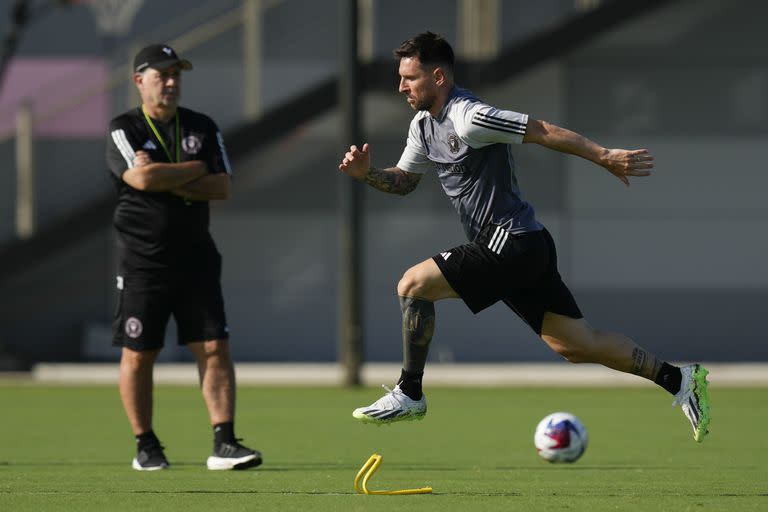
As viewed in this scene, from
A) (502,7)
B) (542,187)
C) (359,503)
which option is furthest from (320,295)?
(359,503)

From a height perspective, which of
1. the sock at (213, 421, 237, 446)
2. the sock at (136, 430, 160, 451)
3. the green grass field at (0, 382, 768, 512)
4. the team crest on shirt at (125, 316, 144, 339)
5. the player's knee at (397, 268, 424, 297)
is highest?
the player's knee at (397, 268, 424, 297)

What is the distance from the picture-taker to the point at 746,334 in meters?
23.5

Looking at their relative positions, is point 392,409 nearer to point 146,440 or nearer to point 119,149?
point 146,440

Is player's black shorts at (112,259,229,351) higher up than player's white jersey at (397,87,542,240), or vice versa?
player's white jersey at (397,87,542,240)

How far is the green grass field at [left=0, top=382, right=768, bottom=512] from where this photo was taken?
7.42m

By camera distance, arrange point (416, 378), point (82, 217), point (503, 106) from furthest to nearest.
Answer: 1. point (503, 106)
2. point (82, 217)
3. point (416, 378)

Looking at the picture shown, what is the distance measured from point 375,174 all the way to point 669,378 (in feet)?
6.31

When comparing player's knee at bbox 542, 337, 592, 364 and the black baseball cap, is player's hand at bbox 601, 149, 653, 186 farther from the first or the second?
the black baseball cap

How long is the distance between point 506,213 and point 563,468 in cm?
189

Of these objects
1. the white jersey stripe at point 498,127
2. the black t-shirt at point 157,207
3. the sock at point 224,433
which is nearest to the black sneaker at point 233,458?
the sock at point 224,433

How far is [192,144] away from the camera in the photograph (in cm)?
927

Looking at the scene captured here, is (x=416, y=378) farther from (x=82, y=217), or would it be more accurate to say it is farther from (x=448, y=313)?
(x=448, y=313)

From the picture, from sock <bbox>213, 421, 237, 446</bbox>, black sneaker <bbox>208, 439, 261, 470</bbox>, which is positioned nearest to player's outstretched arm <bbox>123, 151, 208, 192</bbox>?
sock <bbox>213, 421, 237, 446</bbox>

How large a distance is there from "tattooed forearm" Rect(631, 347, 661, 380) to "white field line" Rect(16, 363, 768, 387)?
378 inches
